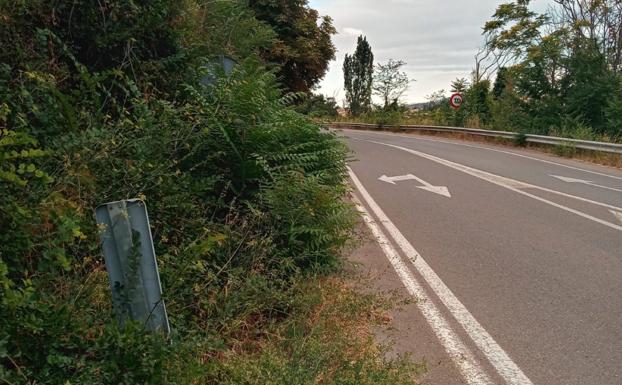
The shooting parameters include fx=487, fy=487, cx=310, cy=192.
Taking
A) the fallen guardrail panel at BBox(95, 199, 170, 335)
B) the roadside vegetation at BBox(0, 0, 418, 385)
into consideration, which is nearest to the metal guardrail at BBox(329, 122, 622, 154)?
the roadside vegetation at BBox(0, 0, 418, 385)

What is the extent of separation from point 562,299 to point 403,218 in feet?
11.7

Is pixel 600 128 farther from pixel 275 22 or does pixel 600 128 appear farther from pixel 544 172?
pixel 275 22

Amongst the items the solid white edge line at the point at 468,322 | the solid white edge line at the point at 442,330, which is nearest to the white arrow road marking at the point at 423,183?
the solid white edge line at the point at 468,322

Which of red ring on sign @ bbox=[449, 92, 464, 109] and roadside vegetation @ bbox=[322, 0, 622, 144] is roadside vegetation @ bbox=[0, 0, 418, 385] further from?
red ring on sign @ bbox=[449, 92, 464, 109]

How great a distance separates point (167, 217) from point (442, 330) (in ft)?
8.19

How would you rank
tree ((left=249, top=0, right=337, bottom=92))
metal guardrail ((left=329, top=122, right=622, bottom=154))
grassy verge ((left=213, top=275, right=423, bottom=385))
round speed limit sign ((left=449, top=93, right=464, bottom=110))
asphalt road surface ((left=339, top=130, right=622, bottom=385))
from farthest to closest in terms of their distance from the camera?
round speed limit sign ((left=449, top=93, right=464, bottom=110)) < tree ((left=249, top=0, right=337, bottom=92)) < metal guardrail ((left=329, top=122, right=622, bottom=154)) < asphalt road surface ((left=339, top=130, right=622, bottom=385)) < grassy verge ((left=213, top=275, right=423, bottom=385))

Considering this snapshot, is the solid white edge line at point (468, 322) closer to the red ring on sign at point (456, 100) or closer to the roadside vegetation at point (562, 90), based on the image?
the roadside vegetation at point (562, 90)

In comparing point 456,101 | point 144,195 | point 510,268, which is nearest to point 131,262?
point 144,195

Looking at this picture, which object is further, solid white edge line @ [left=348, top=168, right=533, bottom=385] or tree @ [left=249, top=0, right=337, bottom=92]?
tree @ [left=249, top=0, right=337, bottom=92]

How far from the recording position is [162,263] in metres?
3.47

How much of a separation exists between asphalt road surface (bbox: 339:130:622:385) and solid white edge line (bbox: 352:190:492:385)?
0.01 m

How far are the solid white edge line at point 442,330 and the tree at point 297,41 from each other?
15.4 meters

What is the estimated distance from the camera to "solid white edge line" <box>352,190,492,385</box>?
3.51m

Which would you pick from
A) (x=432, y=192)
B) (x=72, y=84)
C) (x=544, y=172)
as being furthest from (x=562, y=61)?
(x=72, y=84)
